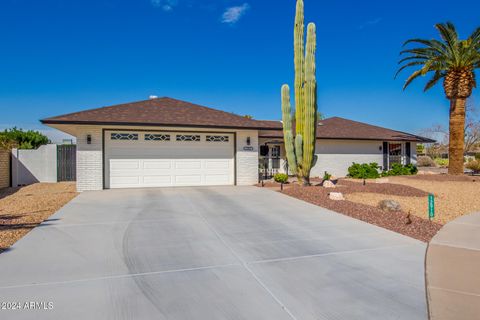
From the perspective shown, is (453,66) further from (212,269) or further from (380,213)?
(212,269)

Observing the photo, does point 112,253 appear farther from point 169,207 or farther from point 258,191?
point 258,191

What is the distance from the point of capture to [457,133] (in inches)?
696

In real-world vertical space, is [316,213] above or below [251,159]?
below

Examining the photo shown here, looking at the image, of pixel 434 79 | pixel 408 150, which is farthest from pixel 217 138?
pixel 408 150

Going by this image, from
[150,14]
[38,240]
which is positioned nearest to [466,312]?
[38,240]

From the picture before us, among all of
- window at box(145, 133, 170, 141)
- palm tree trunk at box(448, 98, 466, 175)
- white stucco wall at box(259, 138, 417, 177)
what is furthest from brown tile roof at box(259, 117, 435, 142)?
window at box(145, 133, 170, 141)

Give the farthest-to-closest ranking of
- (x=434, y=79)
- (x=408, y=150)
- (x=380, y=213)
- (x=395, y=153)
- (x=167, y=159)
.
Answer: (x=395, y=153) → (x=408, y=150) → (x=434, y=79) → (x=167, y=159) → (x=380, y=213)

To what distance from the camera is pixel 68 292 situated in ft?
11.6

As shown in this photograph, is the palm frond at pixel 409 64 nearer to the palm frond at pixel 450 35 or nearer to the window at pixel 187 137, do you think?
the palm frond at pixel 450 35

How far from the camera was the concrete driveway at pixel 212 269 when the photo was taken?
10.6 feet

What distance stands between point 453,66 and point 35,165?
79.0 ft

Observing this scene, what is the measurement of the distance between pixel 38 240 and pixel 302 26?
39.5 feet

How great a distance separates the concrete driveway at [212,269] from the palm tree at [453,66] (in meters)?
14.7

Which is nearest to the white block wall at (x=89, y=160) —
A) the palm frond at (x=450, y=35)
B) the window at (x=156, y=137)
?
the window at (x=156, y=137)
